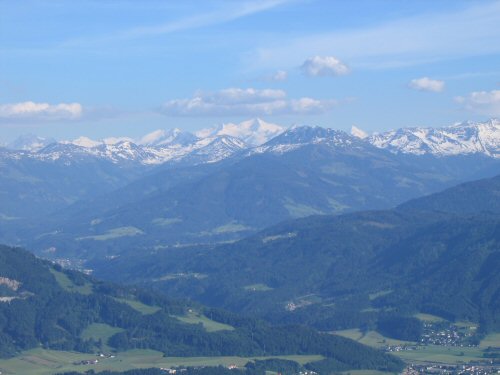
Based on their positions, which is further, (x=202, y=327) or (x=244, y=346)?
(x=202, y=327)

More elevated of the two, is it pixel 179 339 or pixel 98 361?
pixel 98 361

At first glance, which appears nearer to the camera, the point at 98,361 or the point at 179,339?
the point at 98,361

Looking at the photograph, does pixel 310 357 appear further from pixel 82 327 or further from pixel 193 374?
pixel 82 327

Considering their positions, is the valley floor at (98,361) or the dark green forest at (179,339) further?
the dark green forest at (179,339)

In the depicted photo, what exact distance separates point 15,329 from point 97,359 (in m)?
18.1

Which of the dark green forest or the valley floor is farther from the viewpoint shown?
the dark green forest

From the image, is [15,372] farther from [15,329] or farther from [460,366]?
[460,366]

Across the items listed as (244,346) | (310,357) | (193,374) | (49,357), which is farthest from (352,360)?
(49,357)

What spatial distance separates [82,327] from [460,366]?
215ft

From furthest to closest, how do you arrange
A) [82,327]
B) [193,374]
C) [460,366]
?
[82,327] → [460,366] → [193,374]

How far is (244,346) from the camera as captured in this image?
18650 centimetres

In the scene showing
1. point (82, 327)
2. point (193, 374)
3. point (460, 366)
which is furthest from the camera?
point (82, 327)

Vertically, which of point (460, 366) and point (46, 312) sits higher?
point (46, 312)

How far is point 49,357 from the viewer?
588 ft
